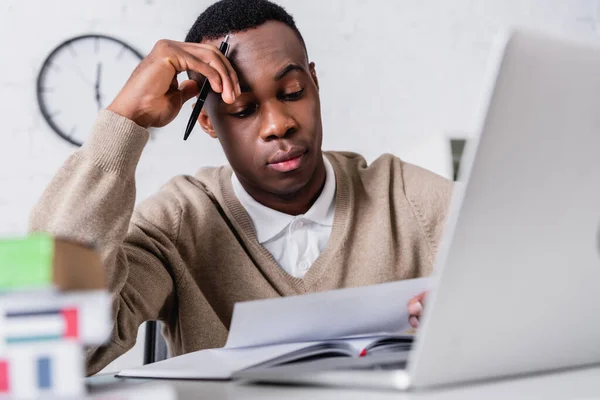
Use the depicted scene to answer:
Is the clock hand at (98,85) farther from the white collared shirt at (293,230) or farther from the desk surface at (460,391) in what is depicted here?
the desk surface at (460,391)

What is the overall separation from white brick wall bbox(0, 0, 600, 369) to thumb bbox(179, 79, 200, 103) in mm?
1454

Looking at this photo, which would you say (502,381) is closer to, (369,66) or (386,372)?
(386,372)

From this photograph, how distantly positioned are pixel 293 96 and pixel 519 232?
77 centimetres

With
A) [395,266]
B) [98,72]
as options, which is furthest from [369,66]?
[395,266]

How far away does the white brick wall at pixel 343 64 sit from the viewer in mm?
2723

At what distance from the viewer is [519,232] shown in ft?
1.39

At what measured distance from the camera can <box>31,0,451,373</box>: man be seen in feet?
3.42

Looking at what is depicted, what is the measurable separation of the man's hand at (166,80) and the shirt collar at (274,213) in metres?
0.23

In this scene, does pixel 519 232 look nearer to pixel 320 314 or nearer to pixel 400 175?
pixel 320 314

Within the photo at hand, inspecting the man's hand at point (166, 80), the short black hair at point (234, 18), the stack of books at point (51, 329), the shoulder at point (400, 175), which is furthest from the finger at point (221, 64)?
the stack of books at point (51, 329)

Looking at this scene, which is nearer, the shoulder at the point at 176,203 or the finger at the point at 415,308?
the finger at the point at 415,308

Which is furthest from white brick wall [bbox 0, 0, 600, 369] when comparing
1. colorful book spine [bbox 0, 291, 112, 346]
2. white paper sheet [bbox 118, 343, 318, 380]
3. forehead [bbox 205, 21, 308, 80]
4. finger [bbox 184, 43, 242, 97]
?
colorful book spine [bbox 0, 291, 112, 346]

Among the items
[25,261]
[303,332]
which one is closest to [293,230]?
[303,332]

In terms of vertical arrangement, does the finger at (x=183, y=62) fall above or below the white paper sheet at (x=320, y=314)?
above
